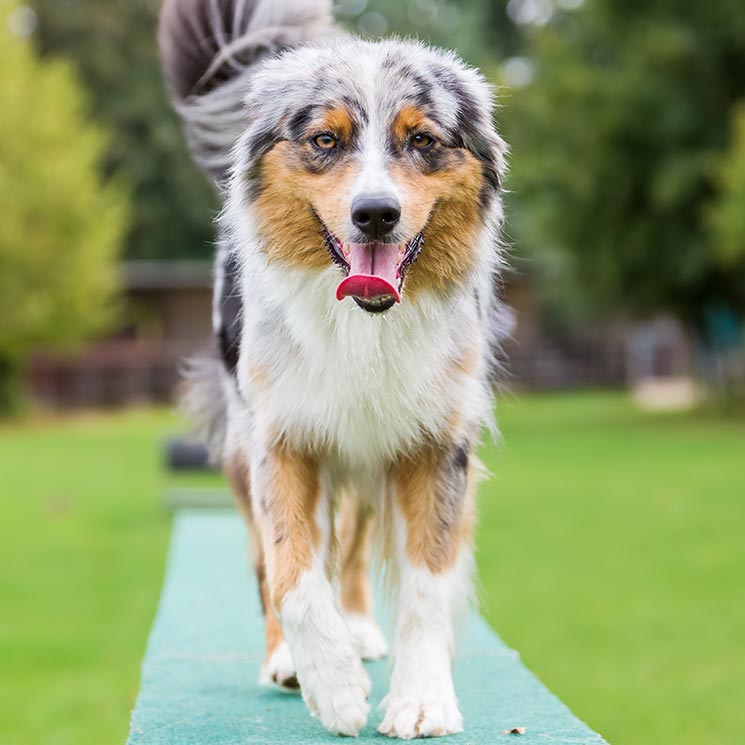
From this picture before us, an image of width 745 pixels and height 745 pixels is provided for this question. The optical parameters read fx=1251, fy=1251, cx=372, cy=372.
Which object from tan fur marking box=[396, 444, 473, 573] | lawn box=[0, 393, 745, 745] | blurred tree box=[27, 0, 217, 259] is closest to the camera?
tan fur marking box=[396, 444, 473, 573]

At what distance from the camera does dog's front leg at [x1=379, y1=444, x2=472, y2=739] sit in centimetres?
369

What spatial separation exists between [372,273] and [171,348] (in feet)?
104

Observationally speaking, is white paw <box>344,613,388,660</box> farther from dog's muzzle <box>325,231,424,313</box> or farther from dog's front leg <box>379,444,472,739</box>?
dog's muzzle <box>325,231,424,313</box>

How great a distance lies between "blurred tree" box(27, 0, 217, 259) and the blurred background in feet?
0.31

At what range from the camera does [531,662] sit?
7.77m

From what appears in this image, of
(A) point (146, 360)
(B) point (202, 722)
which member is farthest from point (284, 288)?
(A) point (146, 360)

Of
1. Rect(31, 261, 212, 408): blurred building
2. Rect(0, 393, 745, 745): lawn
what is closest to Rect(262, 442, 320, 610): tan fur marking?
Rect(0, 393, 745, 745): lawn

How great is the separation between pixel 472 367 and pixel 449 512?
1.49 ft

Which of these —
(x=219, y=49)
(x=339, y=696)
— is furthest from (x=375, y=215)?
(x=219, y=49)

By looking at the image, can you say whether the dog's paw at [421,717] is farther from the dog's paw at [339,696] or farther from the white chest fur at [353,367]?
the white chest fur at [353,367]

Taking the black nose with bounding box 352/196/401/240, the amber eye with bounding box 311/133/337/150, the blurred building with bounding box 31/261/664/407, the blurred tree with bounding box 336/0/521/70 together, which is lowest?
the blurred building with bounding box 31/261/664/407

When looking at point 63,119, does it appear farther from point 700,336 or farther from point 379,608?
point 379,608

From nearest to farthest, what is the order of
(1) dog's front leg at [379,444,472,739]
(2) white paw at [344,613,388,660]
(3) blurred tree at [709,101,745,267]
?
(1) dog's front leg at [379,444,472,739]
(2) white paw at [344,613,388,660]
(3) blurred tree at [709,101,745,267]

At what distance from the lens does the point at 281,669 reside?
429cm
